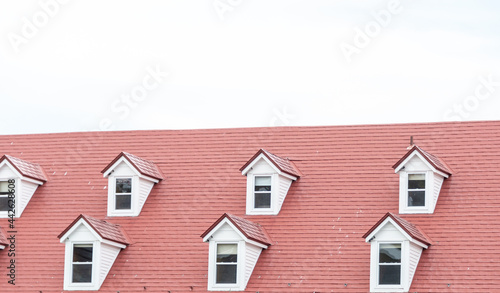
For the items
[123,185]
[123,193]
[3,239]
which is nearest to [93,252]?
[123,193]

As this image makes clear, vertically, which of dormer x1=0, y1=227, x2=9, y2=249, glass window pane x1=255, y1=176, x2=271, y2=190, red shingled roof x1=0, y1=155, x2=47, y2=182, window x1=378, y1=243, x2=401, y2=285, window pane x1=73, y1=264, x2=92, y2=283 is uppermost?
red shingled roof x1=0, y1=155, x2=47, y2=182

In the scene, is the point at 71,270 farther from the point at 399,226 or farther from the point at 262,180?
the point at 399,226

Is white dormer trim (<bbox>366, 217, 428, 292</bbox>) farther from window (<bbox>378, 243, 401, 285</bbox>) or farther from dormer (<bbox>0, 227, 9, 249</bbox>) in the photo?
dormer (<bbox>0, 227, 9, 249</bbox>)

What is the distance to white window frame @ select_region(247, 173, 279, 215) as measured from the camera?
39875mm

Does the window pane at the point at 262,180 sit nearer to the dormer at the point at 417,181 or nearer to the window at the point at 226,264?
the window at the point at 226,264

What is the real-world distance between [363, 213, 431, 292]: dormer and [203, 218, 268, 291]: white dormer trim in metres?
3.83

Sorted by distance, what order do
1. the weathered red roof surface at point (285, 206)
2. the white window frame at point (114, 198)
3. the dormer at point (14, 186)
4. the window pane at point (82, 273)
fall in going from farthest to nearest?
the dormer at point (14, 186), the white window frame at point (114, 198), the window pane at point (82, 273), the weathered red roof surface at point (285, 206)

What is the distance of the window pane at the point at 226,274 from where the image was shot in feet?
123

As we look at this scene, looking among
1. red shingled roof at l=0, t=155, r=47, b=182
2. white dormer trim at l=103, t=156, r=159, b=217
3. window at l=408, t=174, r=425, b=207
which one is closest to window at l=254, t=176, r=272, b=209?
white dormer trim at l=103, t=156, r=159, b=217

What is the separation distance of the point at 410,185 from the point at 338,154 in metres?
3.45

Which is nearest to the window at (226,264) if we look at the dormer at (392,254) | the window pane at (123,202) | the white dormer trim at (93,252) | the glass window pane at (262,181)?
the glass window pane at (262,181)

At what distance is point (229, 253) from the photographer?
1485 inches

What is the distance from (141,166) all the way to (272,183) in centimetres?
468

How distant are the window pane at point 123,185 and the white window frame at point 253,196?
4.18 meters
